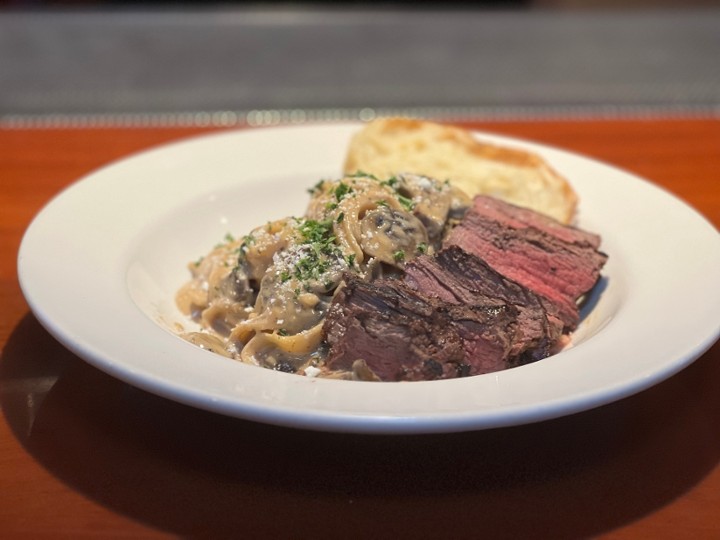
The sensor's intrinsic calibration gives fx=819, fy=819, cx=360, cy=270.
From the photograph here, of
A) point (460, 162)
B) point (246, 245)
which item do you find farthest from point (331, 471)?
point (460, 162)

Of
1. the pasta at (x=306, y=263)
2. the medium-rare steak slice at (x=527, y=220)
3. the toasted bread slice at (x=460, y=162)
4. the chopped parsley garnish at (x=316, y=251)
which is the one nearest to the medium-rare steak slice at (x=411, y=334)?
the pasta at (x=306, y=263)

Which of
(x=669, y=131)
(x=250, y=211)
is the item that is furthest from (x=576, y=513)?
(x=669, y=131)

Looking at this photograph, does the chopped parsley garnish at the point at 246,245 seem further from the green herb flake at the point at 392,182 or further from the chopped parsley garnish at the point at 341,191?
the green herb flake at the point at 392,182

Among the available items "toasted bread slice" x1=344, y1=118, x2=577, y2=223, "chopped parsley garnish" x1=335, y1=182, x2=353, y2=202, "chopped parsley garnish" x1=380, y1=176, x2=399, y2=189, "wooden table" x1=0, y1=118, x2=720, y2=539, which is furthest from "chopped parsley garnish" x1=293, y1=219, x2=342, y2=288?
"toasted bread slice" x1=344, y1=118, x2=577, y2=223

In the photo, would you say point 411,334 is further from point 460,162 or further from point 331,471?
point 460,162

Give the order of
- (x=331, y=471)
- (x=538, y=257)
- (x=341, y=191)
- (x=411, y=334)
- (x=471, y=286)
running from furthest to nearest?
(x=341, y=191) → (x=538, y=257) → (x=471, y=286) → (x=411, y=334) → (x=331, y=471)
